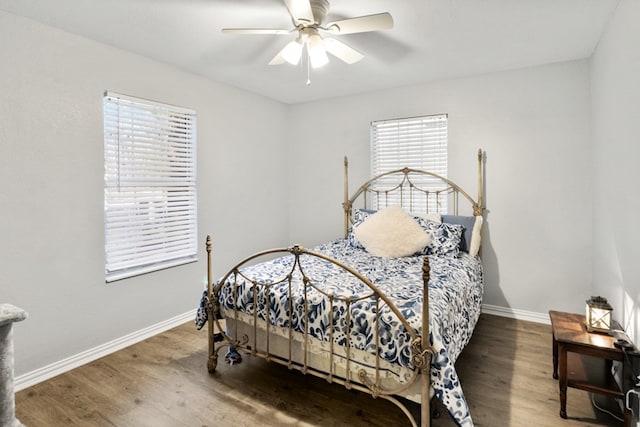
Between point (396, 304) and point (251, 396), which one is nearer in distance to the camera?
point (396, 304)

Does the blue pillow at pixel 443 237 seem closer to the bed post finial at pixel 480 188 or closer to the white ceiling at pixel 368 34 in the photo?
the bed post finial at pixel 480 188

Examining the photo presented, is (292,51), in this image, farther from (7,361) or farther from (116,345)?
(116,345)

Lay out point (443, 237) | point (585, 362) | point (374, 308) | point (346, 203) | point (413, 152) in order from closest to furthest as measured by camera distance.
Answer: point (374, 308), point (585, 362), point (443, 237), point (413, 152), point (346, 203)

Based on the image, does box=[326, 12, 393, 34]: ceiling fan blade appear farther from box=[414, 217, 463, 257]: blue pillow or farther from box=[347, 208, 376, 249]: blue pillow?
box=[347, 208, 376, 249]: blue pillow

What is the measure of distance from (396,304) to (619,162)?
1744mm

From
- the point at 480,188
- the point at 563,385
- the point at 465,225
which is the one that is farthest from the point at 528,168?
the point at 563,385

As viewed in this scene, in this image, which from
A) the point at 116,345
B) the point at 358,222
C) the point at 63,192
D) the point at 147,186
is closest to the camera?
the point at 63,192

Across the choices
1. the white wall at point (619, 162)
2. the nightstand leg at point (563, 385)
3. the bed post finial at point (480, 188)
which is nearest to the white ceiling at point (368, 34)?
the white wall at point (619, 162)

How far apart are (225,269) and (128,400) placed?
70.4 inches

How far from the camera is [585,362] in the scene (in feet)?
7.21

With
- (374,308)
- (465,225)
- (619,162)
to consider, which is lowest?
(374,308)

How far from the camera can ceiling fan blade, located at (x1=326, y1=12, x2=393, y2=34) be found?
2.00m

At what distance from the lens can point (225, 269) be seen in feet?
12.7

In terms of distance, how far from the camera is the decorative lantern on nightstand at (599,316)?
208 centimetres
